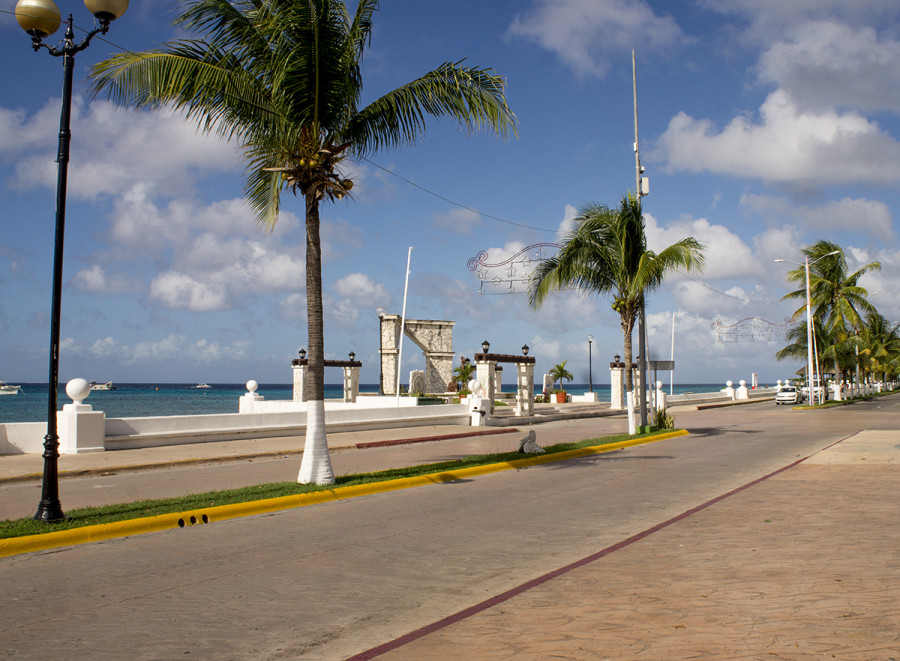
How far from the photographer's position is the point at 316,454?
11969mm

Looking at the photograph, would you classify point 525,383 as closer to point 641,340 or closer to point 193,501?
point 641,340

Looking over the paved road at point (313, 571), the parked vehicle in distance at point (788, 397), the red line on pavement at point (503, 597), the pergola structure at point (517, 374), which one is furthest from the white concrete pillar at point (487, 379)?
the parked vehicle in distance at point (788, 397)

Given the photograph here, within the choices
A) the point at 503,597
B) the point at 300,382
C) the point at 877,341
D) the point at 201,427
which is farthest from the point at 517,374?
the point at 877,341

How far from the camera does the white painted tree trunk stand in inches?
469

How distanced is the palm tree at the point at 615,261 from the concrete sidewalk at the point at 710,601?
46.2 feet

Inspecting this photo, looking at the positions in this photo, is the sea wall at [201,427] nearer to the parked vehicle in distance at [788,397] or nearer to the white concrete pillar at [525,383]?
the white concrete pillar at [525,383]

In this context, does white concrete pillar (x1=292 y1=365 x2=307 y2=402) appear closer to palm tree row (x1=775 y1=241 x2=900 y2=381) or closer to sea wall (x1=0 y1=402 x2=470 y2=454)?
sea wall (x1=0 y1=402 x2=470 y2=454)

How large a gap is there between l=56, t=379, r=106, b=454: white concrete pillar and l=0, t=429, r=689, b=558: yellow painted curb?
8.34 metres

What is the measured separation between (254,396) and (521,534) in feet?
92.4

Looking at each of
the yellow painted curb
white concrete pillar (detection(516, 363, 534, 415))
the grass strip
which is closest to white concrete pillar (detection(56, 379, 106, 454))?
the grass strip

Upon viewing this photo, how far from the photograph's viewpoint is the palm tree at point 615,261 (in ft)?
74.4

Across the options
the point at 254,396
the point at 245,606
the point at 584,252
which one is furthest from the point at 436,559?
the point at 254,396

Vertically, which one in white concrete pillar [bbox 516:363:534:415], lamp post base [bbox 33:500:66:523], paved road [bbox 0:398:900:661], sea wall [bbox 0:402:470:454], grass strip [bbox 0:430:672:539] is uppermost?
white concrete pillar [bbox 516:363:534:415]

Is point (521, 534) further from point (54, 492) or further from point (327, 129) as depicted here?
point (327, 129)
